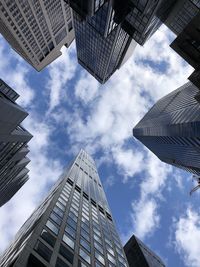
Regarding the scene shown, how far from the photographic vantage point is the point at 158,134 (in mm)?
141875

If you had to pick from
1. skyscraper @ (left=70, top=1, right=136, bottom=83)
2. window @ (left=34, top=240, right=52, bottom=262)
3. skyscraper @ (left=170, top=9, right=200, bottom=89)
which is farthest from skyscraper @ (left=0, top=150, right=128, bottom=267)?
skyscraper @ (left=70, top=1, right=136, bottom=83)

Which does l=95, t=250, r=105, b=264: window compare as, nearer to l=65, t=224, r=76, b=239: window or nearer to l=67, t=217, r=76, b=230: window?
l=65, t=224, r=76, b=239: window

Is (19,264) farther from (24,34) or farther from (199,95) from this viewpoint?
(24,34)

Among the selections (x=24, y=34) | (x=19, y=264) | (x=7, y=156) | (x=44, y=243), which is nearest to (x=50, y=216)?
(x=44, y=243)

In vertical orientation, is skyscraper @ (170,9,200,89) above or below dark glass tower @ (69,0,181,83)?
below

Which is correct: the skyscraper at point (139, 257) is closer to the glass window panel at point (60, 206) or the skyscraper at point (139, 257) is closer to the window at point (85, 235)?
the glass window panel at point (60, 206)

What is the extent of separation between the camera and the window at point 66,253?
111ft

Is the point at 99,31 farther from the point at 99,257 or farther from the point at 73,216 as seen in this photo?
the point at 99,257

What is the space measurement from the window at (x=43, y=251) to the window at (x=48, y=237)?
1975 millimetres

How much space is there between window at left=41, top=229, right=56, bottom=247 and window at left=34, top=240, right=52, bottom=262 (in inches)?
77.7

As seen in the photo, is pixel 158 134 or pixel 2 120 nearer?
pixel 2 120

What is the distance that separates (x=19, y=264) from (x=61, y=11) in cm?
18231

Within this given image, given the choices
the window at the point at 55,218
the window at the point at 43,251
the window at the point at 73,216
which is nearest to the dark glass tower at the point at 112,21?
the window at the point at 73,216

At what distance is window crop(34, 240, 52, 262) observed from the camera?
98.0 feet
